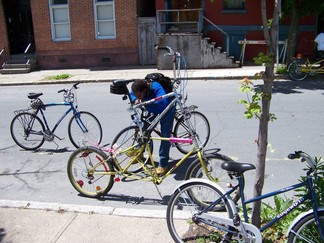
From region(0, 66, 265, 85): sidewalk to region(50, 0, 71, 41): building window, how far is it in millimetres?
1868

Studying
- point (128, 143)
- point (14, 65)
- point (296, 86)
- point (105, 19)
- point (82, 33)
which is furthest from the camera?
point (14, 65)

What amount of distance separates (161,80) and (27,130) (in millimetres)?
3008

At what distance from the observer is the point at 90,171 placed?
188 inches

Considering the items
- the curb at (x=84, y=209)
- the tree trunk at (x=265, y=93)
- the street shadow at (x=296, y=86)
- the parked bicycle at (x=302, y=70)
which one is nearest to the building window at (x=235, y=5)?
the parked bicycle at (x=302, y=70)

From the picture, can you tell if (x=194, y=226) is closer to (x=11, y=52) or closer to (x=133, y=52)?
(x=133, y=52)

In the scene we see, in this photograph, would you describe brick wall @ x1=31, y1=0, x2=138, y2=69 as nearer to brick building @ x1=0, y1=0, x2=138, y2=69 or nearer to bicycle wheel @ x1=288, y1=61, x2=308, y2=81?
brick building @ x1=0, y1=0, x2=138, y2=69

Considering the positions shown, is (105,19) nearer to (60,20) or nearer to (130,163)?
(60,20)

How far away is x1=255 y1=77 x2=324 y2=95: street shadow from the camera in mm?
11192

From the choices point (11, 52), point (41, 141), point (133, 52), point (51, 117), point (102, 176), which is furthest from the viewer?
point (11, 52)

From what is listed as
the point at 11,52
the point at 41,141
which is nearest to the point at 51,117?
the point at 41,141

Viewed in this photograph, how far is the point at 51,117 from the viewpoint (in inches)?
362

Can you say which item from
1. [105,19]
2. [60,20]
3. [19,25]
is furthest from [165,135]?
[19,25]

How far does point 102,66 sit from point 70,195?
13.9 m

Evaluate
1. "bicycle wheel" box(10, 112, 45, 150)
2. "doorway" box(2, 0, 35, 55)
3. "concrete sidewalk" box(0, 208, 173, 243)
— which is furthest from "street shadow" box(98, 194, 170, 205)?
"doorway" box(2, 0, 35, 55)
